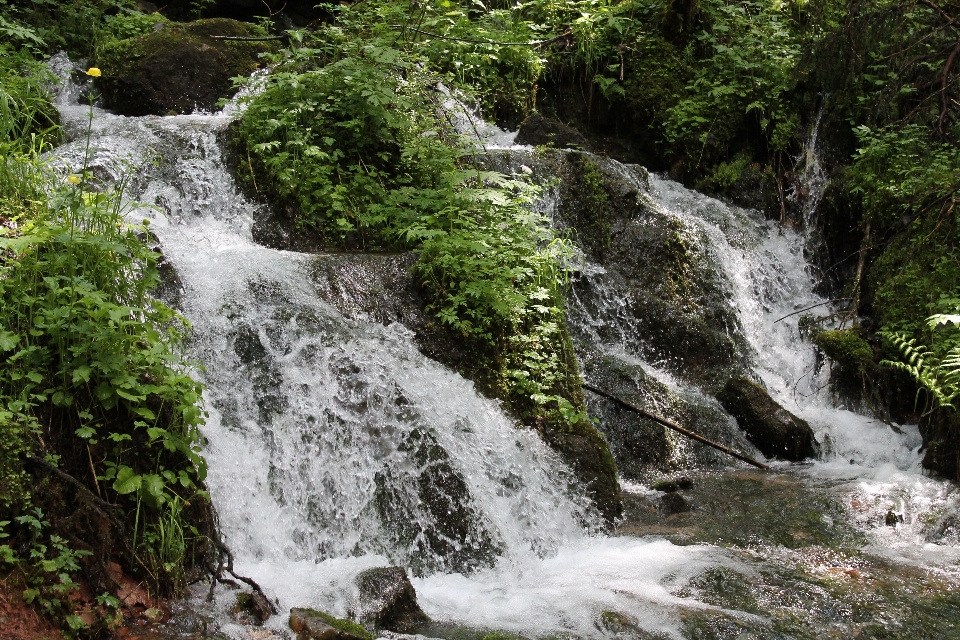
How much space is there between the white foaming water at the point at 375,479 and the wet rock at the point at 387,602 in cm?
11

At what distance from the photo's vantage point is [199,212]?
7.98 m

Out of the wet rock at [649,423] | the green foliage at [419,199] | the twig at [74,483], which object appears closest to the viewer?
the twig at [74,483]

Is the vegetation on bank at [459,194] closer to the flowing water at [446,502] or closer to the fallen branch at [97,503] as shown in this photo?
the fallen branch at [97,503]

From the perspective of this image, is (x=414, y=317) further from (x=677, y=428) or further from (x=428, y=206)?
(x=677, y=428)

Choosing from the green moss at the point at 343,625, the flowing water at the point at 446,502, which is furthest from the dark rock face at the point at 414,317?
the green moss at the point at 343,625

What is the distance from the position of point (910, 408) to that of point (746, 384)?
1.82 m

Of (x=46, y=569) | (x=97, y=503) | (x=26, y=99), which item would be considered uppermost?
(x=26, y=99)

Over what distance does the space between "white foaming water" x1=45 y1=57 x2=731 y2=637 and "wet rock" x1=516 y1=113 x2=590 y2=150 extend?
19.4 ft

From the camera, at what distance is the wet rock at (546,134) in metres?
11.7

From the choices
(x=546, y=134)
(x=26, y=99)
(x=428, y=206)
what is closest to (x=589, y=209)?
(x=546, y=134)

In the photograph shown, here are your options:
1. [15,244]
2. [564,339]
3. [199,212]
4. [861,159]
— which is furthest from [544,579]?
[861,159]

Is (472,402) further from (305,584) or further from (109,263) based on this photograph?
(109,263)

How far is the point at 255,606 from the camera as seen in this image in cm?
402

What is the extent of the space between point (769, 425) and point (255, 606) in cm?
594
